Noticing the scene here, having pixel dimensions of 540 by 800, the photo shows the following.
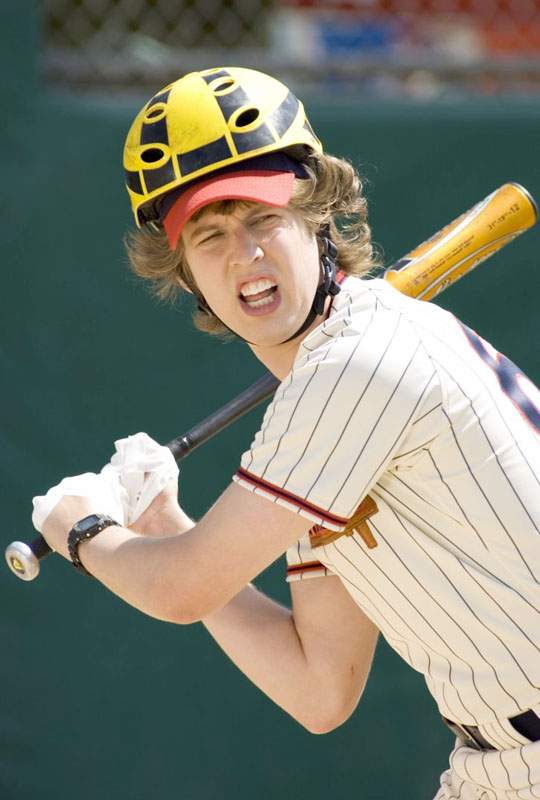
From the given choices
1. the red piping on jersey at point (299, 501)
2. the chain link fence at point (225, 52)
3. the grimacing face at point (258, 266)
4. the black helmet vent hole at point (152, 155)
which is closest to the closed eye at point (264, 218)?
the grimacing face at point (258, 266)

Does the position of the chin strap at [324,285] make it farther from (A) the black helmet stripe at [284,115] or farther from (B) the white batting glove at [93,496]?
(B) the white batting glove at [93,496]

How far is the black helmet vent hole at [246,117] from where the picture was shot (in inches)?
93.6

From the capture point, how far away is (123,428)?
406 cm

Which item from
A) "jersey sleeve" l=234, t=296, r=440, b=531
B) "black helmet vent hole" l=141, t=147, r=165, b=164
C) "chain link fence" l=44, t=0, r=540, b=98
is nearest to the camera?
"jersey sleeve" l=234, t=296, r=440, b=531

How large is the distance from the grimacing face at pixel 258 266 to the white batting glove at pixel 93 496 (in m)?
0.37

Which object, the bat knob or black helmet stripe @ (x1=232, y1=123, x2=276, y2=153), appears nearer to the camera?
black helmet stripe @ (x1=232, y1=123, x2=276, y2=153)

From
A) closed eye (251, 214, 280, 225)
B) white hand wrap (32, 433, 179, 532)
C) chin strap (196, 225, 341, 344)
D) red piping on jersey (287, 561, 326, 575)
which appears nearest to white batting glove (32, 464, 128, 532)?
white hand wrap (32, 433, 179, 532)

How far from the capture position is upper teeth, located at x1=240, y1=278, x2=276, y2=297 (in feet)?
7.56

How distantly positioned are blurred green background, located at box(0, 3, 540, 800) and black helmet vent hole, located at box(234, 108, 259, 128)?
1.65 metres

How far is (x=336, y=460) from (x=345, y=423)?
55 millimetres

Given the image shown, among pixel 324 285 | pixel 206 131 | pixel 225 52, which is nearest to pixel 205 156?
pixel 206 131

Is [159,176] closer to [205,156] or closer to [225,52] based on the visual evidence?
[205,156]

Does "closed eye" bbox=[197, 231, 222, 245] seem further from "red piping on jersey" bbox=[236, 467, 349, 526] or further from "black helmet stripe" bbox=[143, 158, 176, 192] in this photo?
"red piping on jersey" bbox=[236, 467, 349, 526]

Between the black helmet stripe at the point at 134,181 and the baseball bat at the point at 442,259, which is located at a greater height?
the black helmet stripe at the point at 134,181
